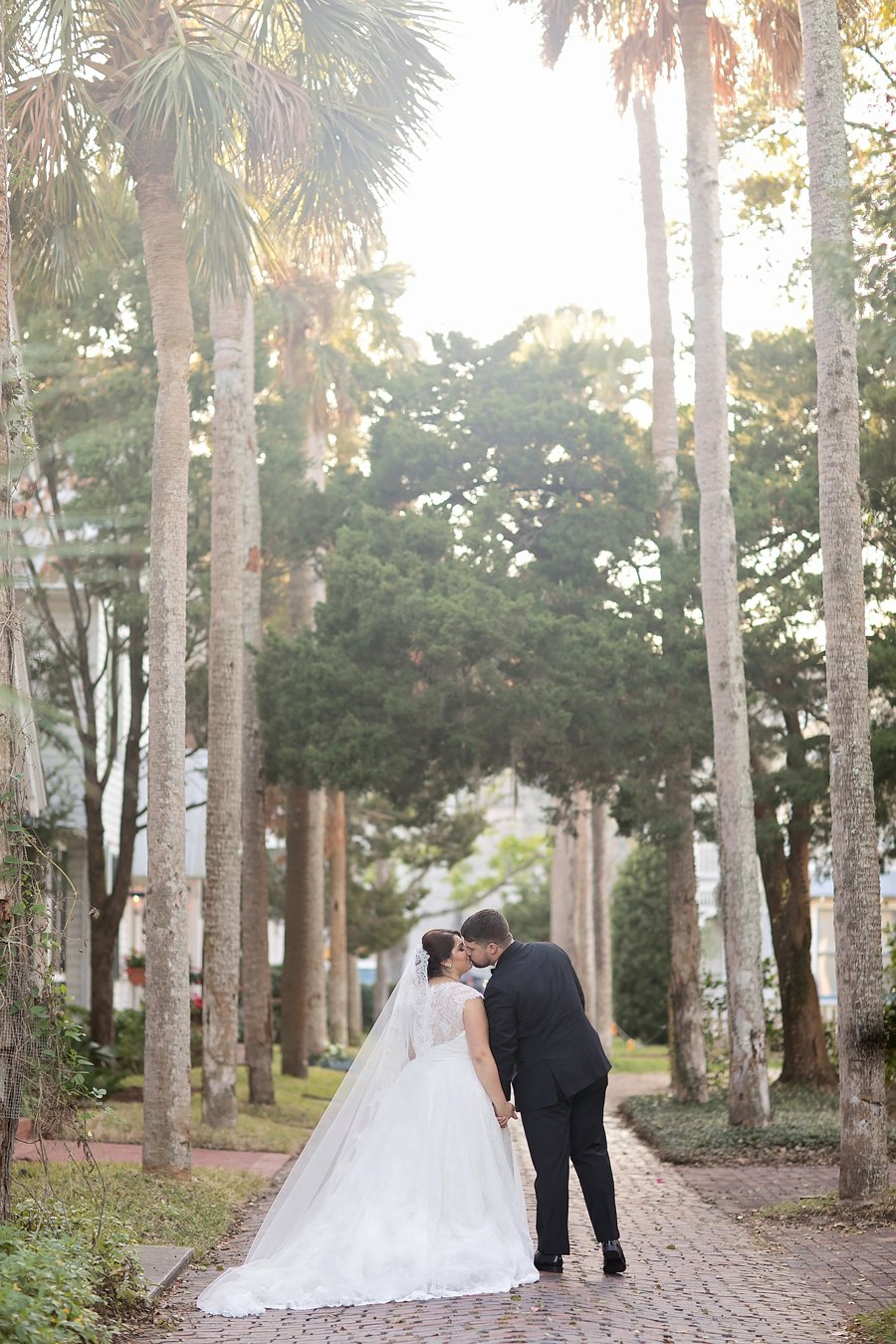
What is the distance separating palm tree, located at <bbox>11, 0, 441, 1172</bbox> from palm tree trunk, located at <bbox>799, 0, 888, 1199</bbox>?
3.03 m

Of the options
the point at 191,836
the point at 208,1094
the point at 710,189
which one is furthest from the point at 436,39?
the point at 191,836

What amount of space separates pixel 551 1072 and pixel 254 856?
41.4 ft

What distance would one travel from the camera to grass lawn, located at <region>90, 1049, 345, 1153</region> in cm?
1581

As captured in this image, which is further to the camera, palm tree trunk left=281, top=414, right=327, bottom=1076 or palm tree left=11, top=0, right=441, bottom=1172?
palm tree trunk left=281, top=414, right=327, bottom=1076

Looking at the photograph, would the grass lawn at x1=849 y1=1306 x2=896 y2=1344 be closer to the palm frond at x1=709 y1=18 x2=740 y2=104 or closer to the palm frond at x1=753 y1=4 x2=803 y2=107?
the palm frond at x1=753 y1=4 x2=803 y2=107

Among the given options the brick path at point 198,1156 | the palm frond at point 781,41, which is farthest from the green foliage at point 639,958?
the palm frond at point 781,41

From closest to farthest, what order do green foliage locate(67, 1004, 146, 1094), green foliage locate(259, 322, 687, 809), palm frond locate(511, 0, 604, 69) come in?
palm frond locate(511, 0, 604, 69) → green foliage locate(259, 322, 687, 809) → green foliage locate(67, 1004, 146, 1094)

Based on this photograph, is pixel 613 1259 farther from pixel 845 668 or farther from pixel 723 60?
pixel 723 60

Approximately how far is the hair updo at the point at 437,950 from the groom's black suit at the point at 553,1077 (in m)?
0.30

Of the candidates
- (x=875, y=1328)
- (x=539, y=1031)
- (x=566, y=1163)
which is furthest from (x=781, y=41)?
(x=875, y=1328)

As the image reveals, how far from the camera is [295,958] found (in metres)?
24.6

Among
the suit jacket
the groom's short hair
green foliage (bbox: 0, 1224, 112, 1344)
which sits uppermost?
the groom's short hair

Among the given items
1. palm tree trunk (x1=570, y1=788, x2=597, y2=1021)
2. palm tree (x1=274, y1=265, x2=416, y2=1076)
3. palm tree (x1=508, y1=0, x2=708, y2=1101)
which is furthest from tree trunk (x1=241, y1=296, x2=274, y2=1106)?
palm tree trunk (x1=570, y1=788, x2=597, y2=1021)

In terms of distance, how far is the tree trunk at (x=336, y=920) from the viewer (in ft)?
108
